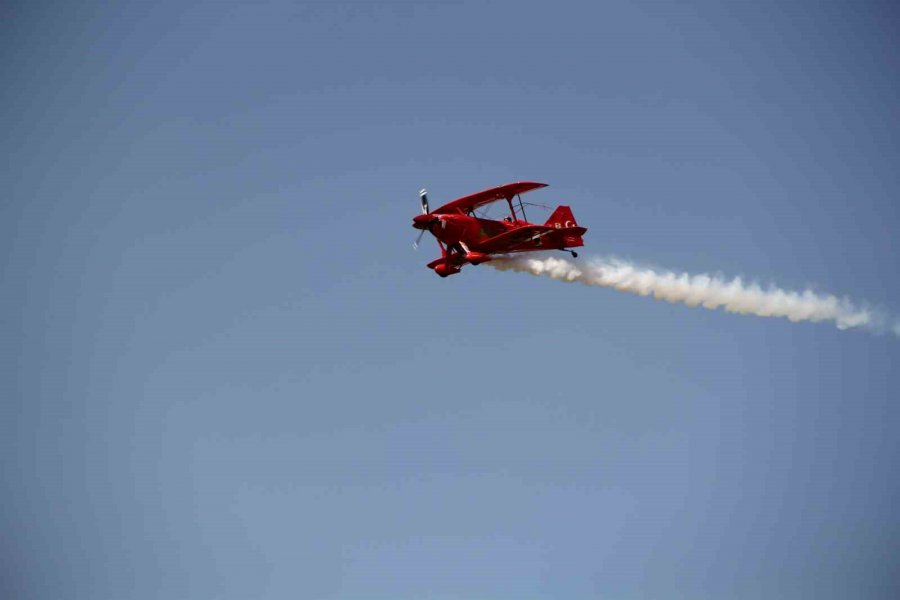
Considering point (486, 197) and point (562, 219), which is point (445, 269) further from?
point (562, 219)

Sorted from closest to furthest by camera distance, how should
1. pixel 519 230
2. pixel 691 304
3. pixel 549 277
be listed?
pixel 519 230 → pixel 549 277 → pixel 691 304

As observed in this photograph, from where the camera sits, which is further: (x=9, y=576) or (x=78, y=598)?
(x=9, y=576)

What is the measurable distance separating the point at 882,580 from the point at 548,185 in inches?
2628

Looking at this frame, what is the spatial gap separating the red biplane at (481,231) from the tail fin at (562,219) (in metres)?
0.17

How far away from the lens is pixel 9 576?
456 feet

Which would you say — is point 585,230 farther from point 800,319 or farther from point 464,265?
point 800,319

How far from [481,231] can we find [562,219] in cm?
420

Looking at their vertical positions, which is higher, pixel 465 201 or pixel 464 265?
pixel 465 201

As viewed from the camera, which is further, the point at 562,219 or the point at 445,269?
the point at 562,219

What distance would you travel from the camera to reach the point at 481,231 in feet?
129

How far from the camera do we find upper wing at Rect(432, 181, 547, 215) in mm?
39375

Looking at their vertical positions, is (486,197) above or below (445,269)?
above

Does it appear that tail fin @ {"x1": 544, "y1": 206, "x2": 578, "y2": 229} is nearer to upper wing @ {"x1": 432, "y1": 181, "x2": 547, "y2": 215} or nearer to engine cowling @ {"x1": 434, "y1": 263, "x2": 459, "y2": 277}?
upper wing @ {"x1": 432, "y1": 181, "x2": 547, "y2": 215}

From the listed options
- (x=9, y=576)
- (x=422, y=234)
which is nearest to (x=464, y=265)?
(x=422, y=234)
